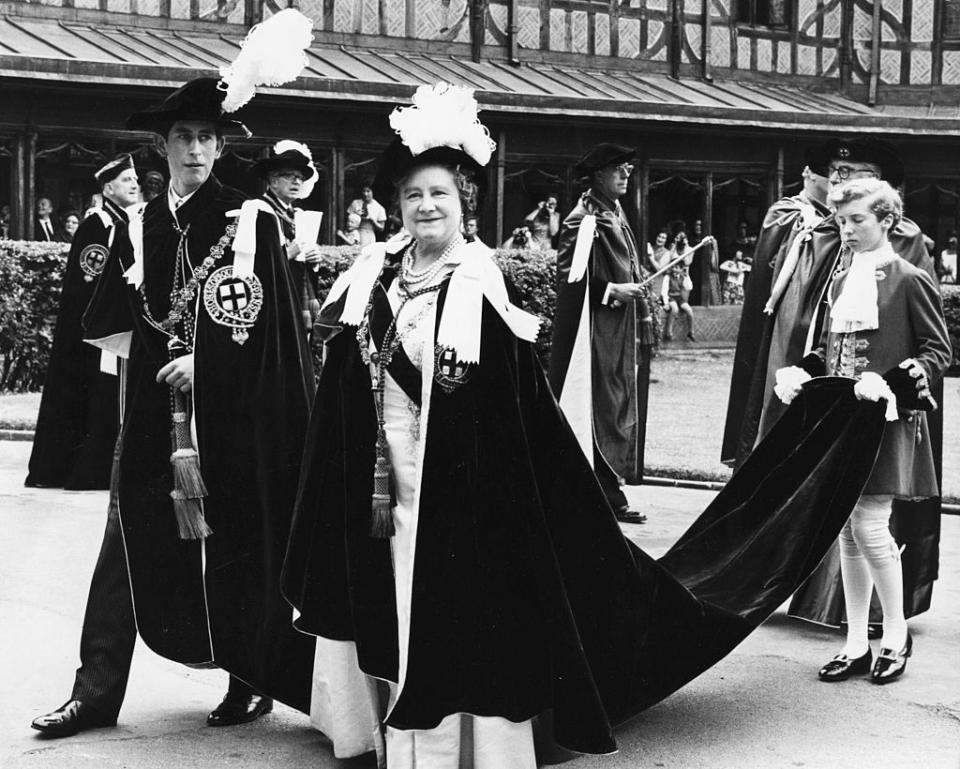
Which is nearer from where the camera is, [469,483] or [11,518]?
[469,483]

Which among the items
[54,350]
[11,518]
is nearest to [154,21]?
[54,350]

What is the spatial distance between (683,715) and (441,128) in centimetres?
218

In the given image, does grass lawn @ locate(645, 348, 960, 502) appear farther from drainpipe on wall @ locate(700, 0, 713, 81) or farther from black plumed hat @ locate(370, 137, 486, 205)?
black plumed hat @ locate(370, 137, 486, 205)

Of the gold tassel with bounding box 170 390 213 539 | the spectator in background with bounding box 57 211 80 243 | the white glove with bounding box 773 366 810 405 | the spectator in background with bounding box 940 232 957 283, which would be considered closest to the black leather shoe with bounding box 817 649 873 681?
the white glove with bounding box 773 366 810 405

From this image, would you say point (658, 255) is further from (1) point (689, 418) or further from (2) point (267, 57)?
(2) point (267, 57)

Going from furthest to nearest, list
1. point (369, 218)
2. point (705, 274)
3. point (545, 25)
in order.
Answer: point (705, 274)
point (545, 25)
point (369, 218)

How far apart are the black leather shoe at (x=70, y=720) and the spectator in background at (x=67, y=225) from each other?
48.9 ft

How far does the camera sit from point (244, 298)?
520 centimetres

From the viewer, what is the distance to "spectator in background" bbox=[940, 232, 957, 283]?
26.8 meters

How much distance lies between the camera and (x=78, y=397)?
10.8 metres

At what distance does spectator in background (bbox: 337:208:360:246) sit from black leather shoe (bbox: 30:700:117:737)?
15.4m

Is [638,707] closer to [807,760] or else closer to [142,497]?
[807,760]

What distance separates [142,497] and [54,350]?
5863 millimetres

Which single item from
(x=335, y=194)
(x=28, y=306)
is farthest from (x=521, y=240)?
(x=28, y=306)
